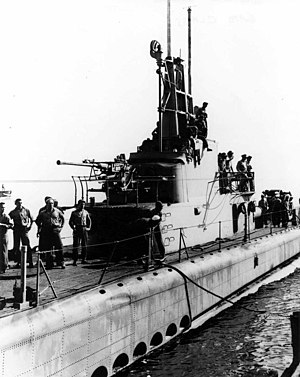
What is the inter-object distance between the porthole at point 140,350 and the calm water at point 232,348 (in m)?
0.16

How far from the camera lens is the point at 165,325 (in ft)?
35.5

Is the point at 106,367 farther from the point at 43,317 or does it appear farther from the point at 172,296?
the point at 172,296

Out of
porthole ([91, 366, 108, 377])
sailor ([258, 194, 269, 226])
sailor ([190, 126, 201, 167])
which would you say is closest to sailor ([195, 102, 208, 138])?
sailor ([190, 126, 201, 167])

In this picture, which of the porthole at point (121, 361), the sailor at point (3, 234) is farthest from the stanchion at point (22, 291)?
the sailor at point (3, 234)

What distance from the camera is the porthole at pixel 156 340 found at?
34.6 feet

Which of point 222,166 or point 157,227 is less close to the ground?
point 222,166

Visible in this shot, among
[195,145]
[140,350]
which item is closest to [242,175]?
[195,145]

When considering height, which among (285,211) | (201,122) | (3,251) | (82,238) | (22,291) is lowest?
(22,291)

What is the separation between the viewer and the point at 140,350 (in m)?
10.0

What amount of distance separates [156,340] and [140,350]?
72 centimetres

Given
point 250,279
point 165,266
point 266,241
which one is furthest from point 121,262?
point 266,241

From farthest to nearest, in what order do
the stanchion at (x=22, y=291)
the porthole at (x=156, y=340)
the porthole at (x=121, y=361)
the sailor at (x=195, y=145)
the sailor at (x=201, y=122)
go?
the sailor at (x=201, y=122), the sailor at (x=195, y=145), the porthole at (x=156, y=340), the porthole at (x=121, y=361), the stanchion at (x=22, y=291)

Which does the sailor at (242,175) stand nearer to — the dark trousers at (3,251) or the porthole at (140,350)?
the porthole at (140,350)

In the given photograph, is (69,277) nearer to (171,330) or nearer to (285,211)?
(171,330)
